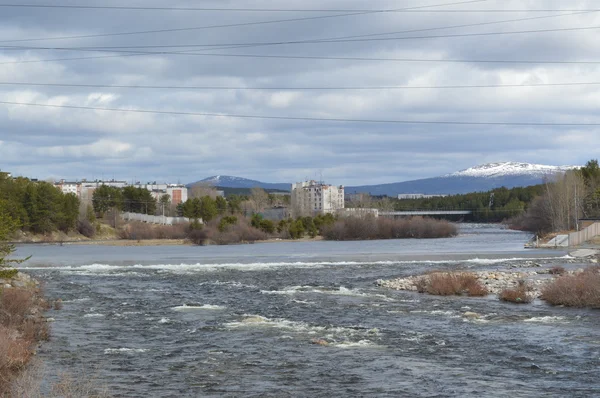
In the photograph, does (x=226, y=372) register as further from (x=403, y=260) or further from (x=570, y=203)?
(x=570, y=203)

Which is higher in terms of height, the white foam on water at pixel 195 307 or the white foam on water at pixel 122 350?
the white foam on water at pixel 195 307

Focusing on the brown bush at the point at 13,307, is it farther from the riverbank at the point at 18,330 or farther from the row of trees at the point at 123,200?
the row of trees at the point at 123,200

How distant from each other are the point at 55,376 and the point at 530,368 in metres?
12.0

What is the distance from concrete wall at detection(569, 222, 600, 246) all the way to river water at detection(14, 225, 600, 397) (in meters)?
51.1

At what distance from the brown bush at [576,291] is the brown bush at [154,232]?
4083 inches

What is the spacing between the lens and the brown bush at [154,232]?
450ft

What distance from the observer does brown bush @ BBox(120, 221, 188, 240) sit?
137125 mm

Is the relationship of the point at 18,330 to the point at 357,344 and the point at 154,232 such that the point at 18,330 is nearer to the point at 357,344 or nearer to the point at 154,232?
the point at 357,344

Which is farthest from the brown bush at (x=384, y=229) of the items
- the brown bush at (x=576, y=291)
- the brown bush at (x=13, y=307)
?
the brown bush at (x=13, y=307)

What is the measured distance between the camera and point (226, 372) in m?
20.1

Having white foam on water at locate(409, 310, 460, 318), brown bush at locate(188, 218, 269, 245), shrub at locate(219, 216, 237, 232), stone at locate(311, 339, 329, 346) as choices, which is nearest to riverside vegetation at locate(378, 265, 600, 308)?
white foam on water at locate(409, 310, 460, 318)

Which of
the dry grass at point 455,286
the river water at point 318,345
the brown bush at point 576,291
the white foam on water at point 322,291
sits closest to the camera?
the river water at point 318,345


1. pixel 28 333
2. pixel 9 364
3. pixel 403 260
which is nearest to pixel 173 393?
pixel 9 364

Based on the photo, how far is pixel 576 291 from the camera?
3184cm
